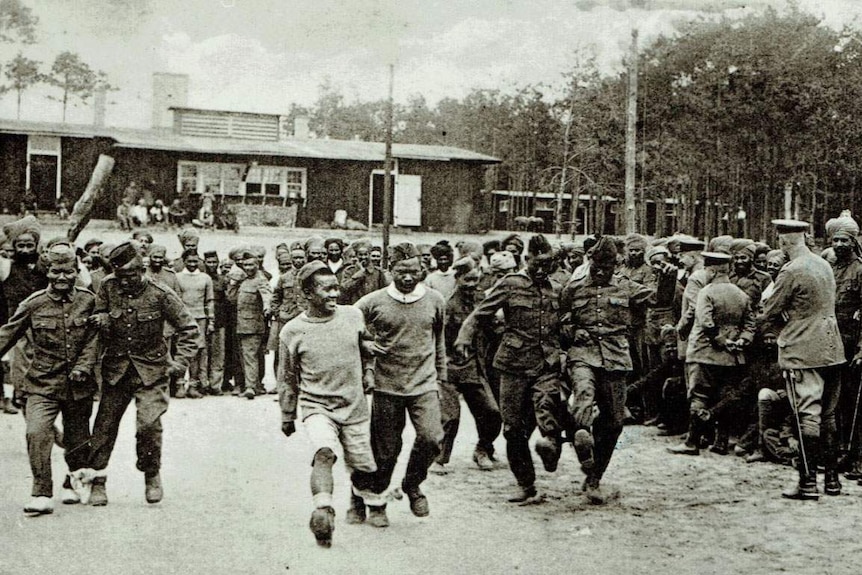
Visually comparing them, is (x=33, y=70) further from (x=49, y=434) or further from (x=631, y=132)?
(x=631, y=132)

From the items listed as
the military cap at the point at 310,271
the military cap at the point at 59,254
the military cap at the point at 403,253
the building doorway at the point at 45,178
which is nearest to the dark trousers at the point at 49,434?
the military cap at the point at 59,254

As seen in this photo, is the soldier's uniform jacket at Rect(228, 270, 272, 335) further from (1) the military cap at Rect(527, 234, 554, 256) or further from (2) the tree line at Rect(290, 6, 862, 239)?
(2) the tree line at Rect(290, 6, 862, 239)

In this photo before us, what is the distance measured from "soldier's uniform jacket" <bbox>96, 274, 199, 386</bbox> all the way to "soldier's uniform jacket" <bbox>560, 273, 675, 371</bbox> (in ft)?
9.01

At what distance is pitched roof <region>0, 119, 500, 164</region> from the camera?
25.4m

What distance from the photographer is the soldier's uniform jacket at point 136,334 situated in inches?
266

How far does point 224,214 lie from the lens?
26656mm

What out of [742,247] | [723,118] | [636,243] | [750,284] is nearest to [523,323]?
[750,284]

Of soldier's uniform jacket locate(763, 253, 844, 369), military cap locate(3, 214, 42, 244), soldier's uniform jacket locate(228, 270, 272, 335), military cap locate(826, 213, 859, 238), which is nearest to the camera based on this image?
soldier's uniform jacket locate(763, 253, 844, 369)

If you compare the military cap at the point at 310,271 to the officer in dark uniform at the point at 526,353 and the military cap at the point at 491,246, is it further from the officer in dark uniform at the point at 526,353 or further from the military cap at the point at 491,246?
the military cap at the point at 491,246

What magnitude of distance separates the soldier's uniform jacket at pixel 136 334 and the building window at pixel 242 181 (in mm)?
21404

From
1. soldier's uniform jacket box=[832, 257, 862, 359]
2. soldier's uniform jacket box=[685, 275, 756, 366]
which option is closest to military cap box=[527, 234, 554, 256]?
soldier's uniform jacket box=[685, 275, 756, 366]

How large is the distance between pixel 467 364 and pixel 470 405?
443 millimetres

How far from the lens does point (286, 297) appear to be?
11.5 metres

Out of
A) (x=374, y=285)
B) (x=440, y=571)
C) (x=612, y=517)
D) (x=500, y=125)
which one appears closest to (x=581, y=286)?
(x=612, y=517)
